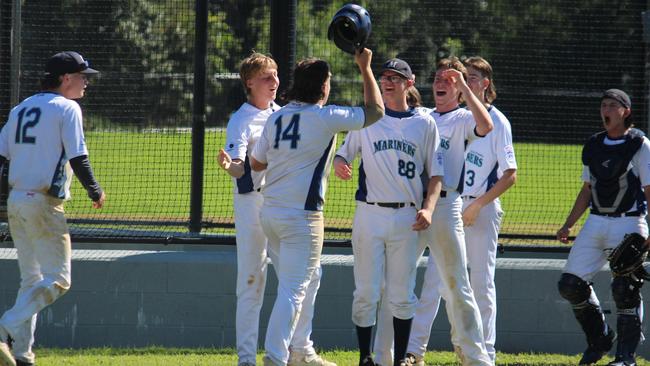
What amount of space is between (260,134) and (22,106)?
150 cm

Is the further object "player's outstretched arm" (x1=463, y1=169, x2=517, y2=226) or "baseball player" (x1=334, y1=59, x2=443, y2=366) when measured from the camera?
"player's outstretched arm" (x1=463, y1=169, x2=517, y2=226)

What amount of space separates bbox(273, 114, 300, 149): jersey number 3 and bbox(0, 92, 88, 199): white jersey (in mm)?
1269

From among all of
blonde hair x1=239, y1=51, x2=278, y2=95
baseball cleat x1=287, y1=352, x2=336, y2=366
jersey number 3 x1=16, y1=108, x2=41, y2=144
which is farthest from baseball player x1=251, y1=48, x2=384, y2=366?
jersey number 3 x1=16, y1=108, x2=41, y2=144

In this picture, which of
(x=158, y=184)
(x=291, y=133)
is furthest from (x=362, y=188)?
(x=158, y=184)

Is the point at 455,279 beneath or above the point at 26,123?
beneath

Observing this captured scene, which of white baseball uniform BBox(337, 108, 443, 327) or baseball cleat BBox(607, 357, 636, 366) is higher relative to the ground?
white baseball uniform BBox(337, 108, 443, 327)

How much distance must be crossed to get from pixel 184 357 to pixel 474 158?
2.54 metres

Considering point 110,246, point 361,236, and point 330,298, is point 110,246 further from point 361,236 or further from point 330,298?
point 361,236

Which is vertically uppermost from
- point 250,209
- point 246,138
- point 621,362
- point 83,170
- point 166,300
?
point 246,138

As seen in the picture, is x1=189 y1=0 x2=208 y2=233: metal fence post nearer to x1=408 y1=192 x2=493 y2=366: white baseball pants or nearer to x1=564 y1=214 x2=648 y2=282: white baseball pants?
x1=408 y1=192 x2=493 y2=366: white baseball pants

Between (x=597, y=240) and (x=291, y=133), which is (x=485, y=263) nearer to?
(x=597, y=240)

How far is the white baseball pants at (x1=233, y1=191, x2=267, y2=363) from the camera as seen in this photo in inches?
261

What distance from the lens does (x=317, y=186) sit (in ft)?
19.9

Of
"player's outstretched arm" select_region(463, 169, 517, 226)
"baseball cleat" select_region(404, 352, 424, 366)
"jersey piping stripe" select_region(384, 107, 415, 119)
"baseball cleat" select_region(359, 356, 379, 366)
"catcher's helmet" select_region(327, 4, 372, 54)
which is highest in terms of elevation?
"catcher's helmet" select_region(327, 4, 372, 54)
